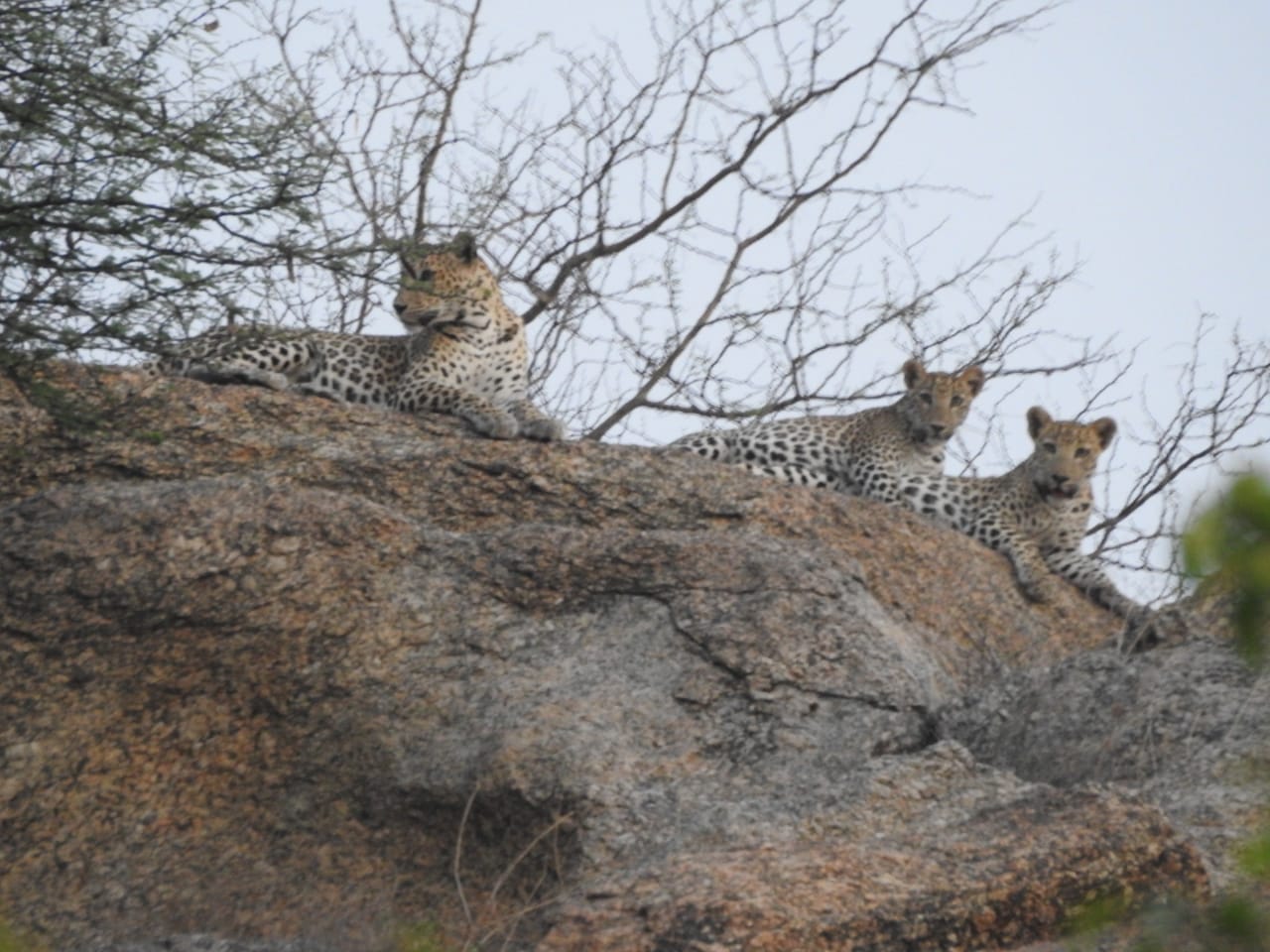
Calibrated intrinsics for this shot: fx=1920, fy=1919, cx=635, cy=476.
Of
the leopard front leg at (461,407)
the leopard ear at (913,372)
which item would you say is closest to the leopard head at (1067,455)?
the leopard ear at (913,372)

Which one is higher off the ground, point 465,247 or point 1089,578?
point 465,247

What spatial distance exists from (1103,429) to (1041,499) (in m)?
0.74

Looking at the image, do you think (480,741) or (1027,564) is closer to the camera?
(480,741)

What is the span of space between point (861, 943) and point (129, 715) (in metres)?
3.50

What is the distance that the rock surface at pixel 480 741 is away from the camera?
21.9 feet

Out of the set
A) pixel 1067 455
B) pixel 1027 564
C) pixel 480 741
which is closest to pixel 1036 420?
pixel 1067 455

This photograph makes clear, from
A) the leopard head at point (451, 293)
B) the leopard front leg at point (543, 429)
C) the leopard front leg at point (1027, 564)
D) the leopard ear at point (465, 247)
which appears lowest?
the leopard front leg at point (1027, 564)

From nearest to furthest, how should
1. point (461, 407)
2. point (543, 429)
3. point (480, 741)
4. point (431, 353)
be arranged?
1. point (480, 741)
2. point (543, 429)
3. point (461, 407)
4. point (431, 353)

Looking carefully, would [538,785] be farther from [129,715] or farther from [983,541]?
[983,541]

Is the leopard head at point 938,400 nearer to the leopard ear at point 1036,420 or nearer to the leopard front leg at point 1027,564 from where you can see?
the leopard ear at point 1036,420

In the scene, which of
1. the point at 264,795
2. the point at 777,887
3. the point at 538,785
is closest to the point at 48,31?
the point at 264,795

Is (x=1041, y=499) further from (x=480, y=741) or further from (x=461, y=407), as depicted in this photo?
(x=480, y=741)

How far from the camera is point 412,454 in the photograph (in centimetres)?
1038

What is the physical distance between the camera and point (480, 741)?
794 cm
